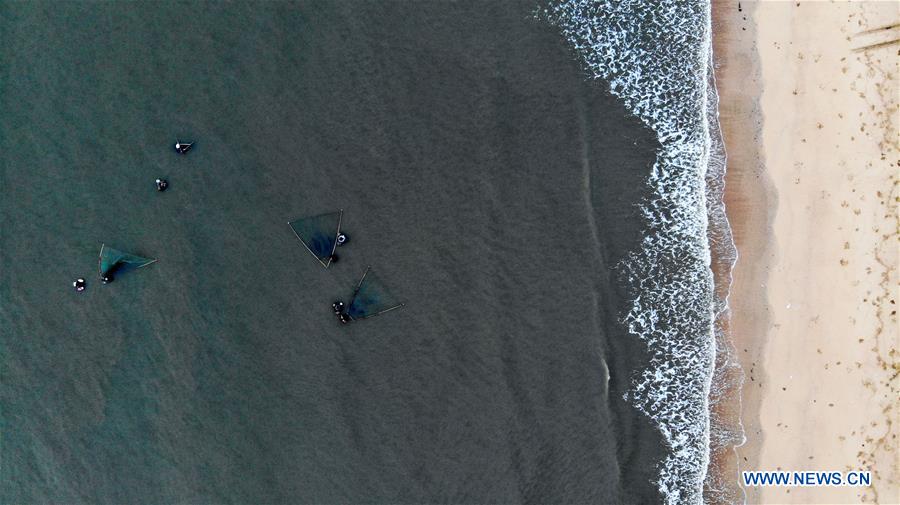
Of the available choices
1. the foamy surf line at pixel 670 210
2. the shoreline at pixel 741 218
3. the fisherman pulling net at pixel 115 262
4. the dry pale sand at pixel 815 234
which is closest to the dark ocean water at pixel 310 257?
the fisherman pulling net at pixel 115 262

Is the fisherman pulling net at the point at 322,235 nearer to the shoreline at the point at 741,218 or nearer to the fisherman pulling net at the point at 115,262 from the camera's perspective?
the fisherman pulling net at the point at 115,262

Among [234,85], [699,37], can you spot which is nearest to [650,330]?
[699,37]

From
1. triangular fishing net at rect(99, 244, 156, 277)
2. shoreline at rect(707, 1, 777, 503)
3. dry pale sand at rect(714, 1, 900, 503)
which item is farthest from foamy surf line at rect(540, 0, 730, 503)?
triangular fishing net at rect(99, 244, 156, 277)

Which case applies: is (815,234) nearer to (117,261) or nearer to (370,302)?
(370,302)

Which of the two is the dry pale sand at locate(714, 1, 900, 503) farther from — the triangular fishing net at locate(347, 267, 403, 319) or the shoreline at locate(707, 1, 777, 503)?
the triangular fishing net at locate(347, 267, 403, 319)

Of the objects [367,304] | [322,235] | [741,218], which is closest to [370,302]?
[367,304]

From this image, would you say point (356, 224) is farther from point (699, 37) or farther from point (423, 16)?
Result: point (699, 37)
